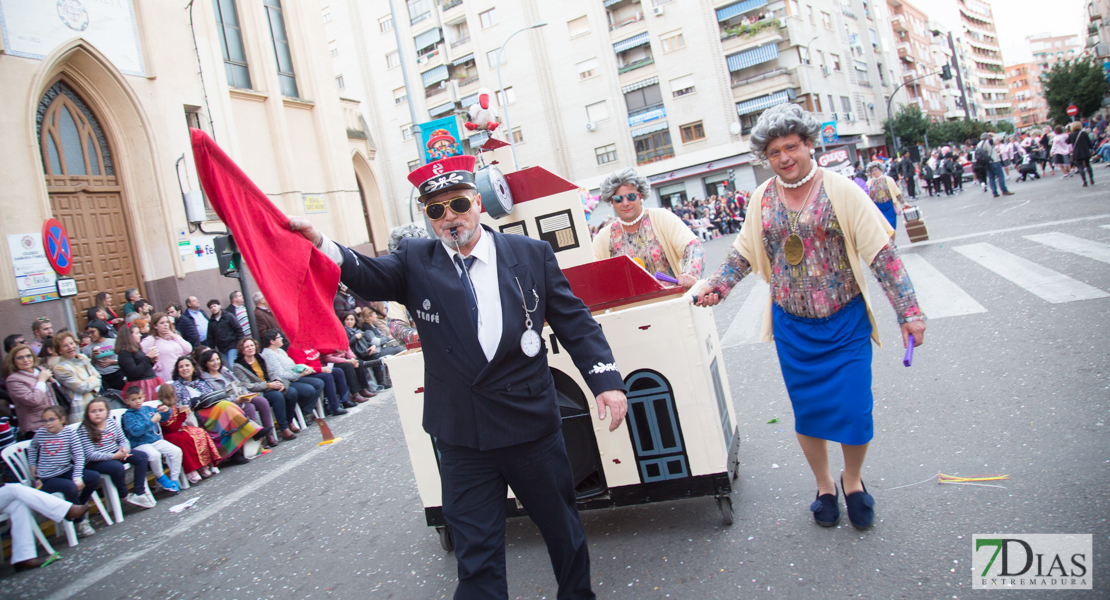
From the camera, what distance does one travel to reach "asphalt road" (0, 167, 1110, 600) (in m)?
3.13

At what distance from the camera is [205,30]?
1606 cm

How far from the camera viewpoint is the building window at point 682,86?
43.9 meters

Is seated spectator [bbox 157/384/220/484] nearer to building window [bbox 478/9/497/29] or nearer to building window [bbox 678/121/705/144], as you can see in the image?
building window [bbox 678/121/705/144]

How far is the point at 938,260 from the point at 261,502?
1004cm

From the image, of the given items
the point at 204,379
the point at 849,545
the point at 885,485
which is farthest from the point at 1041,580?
the point at 204,379

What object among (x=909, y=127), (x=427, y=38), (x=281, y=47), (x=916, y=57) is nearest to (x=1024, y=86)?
(x=916, y=57)

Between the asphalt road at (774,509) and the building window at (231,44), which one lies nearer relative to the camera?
the asphalt road at (774,509)

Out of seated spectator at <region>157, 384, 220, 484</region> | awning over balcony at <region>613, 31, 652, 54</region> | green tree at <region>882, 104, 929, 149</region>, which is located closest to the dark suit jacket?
seated spectator at <region>157, 384, 220, 484</region>

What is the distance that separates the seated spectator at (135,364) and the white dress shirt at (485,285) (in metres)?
6.68

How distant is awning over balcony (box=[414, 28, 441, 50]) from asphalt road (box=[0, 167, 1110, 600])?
1850 inches

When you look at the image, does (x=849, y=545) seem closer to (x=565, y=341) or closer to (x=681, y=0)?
(x=565, y=341)

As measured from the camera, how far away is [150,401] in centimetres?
787

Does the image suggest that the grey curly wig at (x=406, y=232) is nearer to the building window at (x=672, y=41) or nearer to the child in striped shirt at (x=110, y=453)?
the child in striped shirt at (x=110, y=453)

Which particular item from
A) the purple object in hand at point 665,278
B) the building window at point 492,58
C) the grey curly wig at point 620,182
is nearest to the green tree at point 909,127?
the building window at point 492,58
